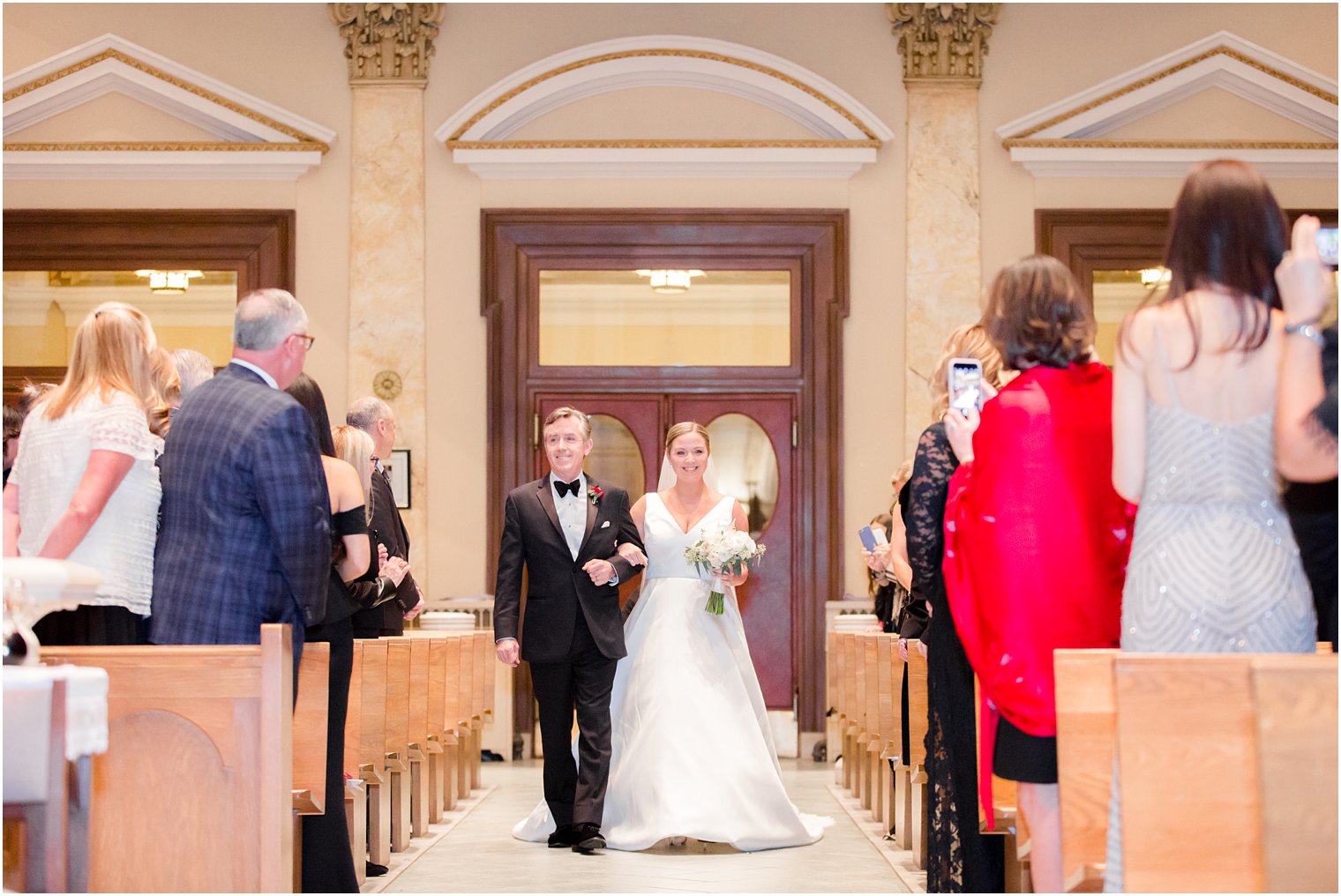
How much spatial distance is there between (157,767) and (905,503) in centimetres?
200

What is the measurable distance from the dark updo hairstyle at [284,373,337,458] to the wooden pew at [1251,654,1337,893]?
8.61ft

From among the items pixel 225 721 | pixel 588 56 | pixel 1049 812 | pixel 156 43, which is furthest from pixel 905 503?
pixel 156 43

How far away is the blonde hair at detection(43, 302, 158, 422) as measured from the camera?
3.77m

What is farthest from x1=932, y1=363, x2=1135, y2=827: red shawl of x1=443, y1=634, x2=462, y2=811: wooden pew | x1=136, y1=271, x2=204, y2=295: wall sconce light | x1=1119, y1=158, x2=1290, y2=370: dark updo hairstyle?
x1=136, y1=271, x2=204, y2=295: wall sconce light

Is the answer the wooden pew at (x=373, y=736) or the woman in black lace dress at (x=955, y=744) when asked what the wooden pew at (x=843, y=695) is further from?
the woman in black lace dress at (x=955, y=744)

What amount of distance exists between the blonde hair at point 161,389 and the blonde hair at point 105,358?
9 centimetres

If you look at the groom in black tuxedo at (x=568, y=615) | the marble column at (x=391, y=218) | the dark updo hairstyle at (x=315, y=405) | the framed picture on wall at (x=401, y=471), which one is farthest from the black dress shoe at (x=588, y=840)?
the framed picture on wall at (x=401, y=471)

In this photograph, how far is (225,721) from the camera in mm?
3221

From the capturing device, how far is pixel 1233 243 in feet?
9.52

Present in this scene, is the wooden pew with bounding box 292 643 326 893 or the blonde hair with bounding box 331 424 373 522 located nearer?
the wooden pew with bounding box 292 643 326 893

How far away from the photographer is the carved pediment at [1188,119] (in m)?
9.44

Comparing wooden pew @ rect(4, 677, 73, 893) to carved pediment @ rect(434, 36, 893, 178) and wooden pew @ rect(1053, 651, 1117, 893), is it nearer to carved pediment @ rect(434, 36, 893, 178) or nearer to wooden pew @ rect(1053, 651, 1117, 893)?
wooden pew @ rect(1053, 651, 1117, 893)

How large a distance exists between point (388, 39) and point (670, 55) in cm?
190

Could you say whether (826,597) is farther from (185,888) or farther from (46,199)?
(185,888)
